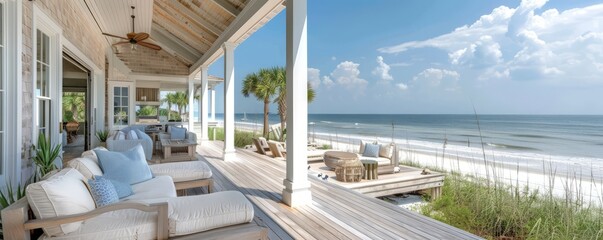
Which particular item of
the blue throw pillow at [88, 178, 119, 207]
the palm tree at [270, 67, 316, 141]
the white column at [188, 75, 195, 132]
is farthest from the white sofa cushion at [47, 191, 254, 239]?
the palm tree at [270, 67, 316, 141]

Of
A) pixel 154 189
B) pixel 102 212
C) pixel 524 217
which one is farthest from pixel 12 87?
pixel 524 217

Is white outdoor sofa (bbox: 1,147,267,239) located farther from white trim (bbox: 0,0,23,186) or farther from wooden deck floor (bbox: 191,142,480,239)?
white trim (bbox: 0,0,23,186)

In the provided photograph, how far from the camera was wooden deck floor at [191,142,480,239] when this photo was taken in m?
2.62

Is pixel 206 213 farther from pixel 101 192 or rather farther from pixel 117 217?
pixel 101 192

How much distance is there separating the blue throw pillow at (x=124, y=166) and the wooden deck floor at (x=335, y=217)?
1.31m

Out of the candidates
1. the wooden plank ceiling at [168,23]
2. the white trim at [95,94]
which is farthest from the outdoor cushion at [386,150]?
the white trim at [95,94]

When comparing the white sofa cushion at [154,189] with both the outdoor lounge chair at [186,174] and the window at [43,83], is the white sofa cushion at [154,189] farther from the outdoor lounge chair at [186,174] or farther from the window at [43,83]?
the window at [43,83]

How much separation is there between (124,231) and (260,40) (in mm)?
49973

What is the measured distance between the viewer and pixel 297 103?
11.5 feet

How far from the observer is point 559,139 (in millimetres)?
17484

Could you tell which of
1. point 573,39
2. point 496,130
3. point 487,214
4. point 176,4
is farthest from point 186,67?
point 573,39

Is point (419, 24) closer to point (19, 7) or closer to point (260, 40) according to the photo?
point (260, 40)

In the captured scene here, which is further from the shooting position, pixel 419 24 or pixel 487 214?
pixel 419 24

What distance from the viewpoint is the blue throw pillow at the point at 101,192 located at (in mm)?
2021
